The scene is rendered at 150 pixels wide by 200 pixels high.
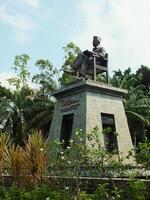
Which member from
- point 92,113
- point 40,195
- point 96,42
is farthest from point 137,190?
point 96,42

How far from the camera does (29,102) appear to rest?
1061 inches

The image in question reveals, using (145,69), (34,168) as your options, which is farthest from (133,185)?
(145,69)

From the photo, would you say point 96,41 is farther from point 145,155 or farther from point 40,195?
point 40,195

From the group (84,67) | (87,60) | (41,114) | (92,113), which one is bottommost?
(92,113)

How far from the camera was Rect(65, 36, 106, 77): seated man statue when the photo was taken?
41.5ft

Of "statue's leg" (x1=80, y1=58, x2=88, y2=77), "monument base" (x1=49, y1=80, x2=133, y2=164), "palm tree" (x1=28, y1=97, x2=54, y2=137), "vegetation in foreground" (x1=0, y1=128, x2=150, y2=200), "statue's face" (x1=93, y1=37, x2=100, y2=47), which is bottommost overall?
"vegetation in foreground" (x1=0, y1=128, x2=150, y2=200)

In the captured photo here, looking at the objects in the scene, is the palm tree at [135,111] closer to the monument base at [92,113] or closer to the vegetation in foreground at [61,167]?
the monument base at [92,113]

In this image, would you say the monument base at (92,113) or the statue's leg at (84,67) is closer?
the monument base at (92,113)

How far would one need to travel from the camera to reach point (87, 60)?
41.8 feet

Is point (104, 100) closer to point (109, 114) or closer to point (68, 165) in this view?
point (109, 114)

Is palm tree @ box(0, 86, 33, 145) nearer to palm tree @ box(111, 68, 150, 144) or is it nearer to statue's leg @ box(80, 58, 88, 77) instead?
palm tree @ box(111, 68, 150, 144)

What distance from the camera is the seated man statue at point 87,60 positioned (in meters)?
12.7

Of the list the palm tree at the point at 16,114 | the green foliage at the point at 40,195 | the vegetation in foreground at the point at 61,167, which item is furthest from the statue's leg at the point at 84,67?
the palm tree at the point at 16,114

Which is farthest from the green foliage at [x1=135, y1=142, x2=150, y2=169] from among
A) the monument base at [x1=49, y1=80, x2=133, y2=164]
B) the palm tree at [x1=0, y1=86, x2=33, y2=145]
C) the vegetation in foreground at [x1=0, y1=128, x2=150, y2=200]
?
the palm tree at [x1=0, y1=86, x2=33, y2=145]
